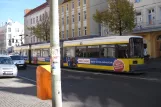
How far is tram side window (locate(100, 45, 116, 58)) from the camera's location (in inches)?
828

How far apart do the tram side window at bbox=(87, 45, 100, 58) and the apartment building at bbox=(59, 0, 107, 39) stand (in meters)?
22.8

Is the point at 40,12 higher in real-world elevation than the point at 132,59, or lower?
higher

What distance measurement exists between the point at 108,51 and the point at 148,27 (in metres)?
14.9

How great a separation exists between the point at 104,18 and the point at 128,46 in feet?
47.2

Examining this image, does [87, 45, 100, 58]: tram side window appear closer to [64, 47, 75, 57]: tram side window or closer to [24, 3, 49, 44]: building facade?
[64, 47, 75, 57]: tram side window

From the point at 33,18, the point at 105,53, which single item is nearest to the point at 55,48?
the point at 105,53

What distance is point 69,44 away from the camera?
2759 centimetres

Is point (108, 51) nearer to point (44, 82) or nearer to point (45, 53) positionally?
point (44, 82)

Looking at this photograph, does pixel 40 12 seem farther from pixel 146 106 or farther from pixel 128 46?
pixel 146 106

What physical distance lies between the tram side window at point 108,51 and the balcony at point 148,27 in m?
13.4

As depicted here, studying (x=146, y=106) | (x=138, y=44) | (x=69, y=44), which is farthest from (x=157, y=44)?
(x=146, y=106)

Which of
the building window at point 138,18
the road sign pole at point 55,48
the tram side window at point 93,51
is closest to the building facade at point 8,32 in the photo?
the building window at point 138,18

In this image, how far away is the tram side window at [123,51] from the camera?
1978 cm

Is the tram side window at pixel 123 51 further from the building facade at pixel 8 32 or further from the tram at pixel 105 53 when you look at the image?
the building facade at pixel 8 32
